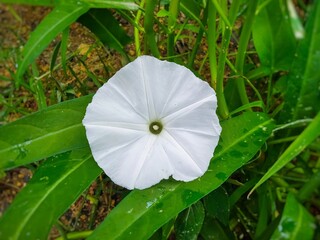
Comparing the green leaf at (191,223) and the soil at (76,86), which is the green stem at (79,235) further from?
the green leaf at (191,223)

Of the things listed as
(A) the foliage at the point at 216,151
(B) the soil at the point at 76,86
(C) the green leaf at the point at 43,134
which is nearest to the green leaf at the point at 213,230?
(A) the foliage at the point at 216,151

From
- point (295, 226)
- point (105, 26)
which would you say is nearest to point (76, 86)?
point (105, 26)

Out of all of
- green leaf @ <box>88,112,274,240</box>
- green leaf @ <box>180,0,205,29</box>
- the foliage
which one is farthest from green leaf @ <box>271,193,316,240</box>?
green leaf @ <box>180,0,205,29</box>

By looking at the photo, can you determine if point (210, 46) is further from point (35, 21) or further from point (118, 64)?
point (35, 21)

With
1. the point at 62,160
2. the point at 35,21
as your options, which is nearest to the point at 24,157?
the point at 62,160

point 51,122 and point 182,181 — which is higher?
point 51,122

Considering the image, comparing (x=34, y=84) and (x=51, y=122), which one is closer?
(x=51, y=122)

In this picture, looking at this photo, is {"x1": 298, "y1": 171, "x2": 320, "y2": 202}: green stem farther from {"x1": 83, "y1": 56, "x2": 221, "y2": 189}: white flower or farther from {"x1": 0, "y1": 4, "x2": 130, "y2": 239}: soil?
{"x1": 0, "y1": 4, "x2": 130, "y2": 239}: soil
